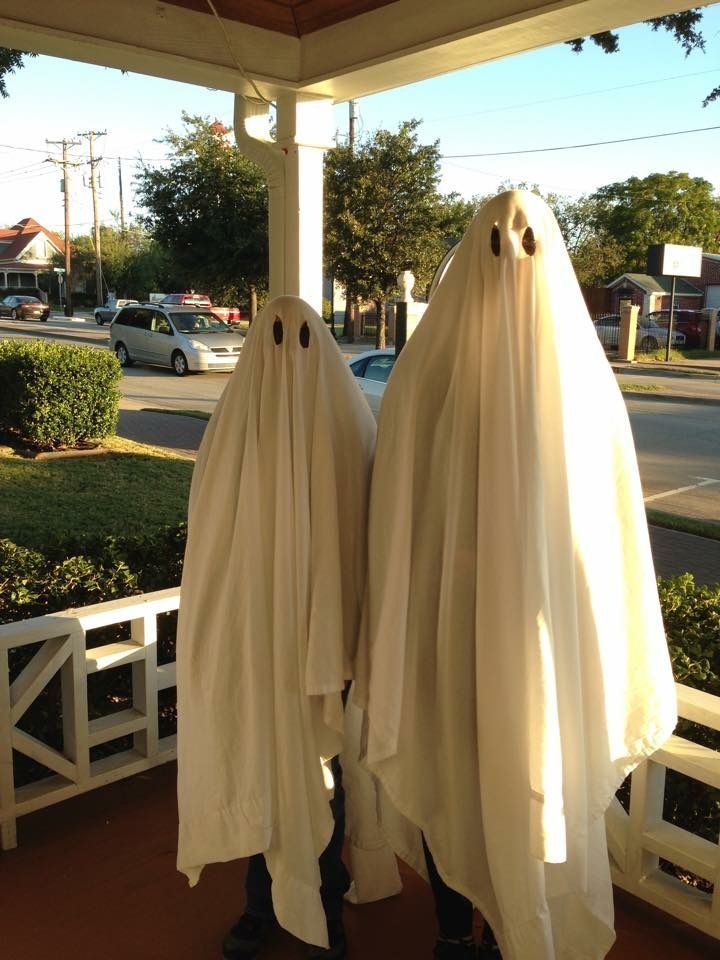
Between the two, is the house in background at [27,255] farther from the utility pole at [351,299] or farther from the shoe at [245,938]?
the shoe at [245,938]

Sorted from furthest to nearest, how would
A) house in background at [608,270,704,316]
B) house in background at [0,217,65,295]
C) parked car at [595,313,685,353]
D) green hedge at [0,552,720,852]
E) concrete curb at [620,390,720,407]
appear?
house in background at [0,217,65,295]
house in background at [608,270,704,316]
parked car at [595,313,685,353]
concrete curb at [620,390,720,407]
green hedge at [0,552,720,852]

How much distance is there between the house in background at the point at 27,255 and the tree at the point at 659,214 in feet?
141

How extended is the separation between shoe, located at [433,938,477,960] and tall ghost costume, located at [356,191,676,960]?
317 millimetres

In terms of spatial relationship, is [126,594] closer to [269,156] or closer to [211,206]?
[269,156]

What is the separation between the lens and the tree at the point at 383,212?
836 inches

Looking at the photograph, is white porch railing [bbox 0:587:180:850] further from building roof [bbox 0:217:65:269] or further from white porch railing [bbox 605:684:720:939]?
building roof [bbox 0:217:65:269]

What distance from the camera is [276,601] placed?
6.35 feet

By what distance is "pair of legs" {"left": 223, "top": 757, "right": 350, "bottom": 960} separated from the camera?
220 cm

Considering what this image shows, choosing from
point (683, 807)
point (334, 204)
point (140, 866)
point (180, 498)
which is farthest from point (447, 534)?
point (334, 204)

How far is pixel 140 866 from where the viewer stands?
267 centimetres

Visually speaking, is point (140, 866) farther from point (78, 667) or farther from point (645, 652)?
point (645, 652)

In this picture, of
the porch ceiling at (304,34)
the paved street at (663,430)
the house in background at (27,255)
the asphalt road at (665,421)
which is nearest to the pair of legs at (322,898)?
the porch ceiling at (304,34)

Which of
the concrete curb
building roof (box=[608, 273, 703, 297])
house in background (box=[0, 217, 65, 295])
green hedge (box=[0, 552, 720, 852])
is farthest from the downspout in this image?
house in background (box=[0, 217, 65, 295])

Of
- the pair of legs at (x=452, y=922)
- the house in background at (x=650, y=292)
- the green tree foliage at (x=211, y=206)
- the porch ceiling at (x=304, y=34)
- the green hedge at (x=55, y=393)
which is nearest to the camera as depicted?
the pair of legs at (x=452, y=922)
